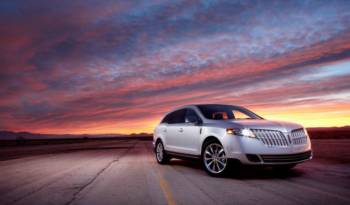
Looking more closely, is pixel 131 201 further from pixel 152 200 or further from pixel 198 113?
pixel 198 113

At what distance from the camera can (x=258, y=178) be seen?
751 centimetres

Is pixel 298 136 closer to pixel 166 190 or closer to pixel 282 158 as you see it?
pixel 282 158

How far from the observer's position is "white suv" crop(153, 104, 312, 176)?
7156 mm

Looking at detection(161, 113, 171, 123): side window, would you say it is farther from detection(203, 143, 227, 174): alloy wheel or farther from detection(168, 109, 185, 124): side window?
detection(203, 143, 227, 174): alloy wheel

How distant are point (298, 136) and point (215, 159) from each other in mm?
1987

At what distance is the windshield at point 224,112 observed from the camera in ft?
28.9

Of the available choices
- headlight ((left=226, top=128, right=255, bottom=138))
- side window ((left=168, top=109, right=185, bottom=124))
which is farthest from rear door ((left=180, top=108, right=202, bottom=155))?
headlight ((left=226, top=128, right=255, bottom=138))

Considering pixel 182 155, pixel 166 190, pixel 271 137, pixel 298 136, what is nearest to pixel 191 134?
pixel 182 155

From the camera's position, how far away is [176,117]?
1062cm

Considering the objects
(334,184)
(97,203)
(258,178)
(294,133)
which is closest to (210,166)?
(258,178)

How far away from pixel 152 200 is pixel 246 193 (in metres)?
1.68

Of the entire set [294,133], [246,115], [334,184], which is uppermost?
[246,115]

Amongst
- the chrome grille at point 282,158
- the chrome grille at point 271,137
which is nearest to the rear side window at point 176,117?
the chrome grille at point 271,137

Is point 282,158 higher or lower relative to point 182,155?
lower
